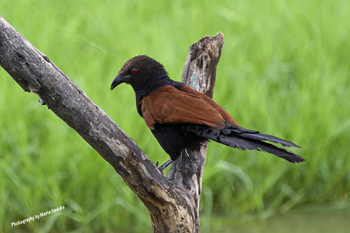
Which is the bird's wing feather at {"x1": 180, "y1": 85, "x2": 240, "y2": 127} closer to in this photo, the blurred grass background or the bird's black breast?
the bird's black breast

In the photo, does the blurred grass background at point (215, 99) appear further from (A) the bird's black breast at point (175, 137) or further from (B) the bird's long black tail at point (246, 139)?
(B) the bird's long black tail at point (246, 139)

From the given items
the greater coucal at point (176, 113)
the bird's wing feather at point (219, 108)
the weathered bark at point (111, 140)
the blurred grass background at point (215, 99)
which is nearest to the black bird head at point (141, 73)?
the greater coucal at point (176, 113)

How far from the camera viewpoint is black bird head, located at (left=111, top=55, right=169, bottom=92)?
1948 mm

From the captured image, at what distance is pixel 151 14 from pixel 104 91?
1.56m

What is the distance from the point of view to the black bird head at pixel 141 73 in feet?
6.39

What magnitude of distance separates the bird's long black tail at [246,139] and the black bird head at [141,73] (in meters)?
0.40

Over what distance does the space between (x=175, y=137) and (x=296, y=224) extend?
1.54 meters

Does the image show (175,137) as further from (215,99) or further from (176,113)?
(215,99)

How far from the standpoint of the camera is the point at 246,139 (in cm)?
150

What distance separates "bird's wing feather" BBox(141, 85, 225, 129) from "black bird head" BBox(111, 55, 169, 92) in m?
0.08

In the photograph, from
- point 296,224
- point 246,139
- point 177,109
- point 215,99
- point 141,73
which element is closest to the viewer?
point 246,139

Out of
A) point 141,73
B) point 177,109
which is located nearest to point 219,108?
point 177,109

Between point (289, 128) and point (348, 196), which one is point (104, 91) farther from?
point (348, 196)

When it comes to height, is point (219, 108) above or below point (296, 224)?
above
